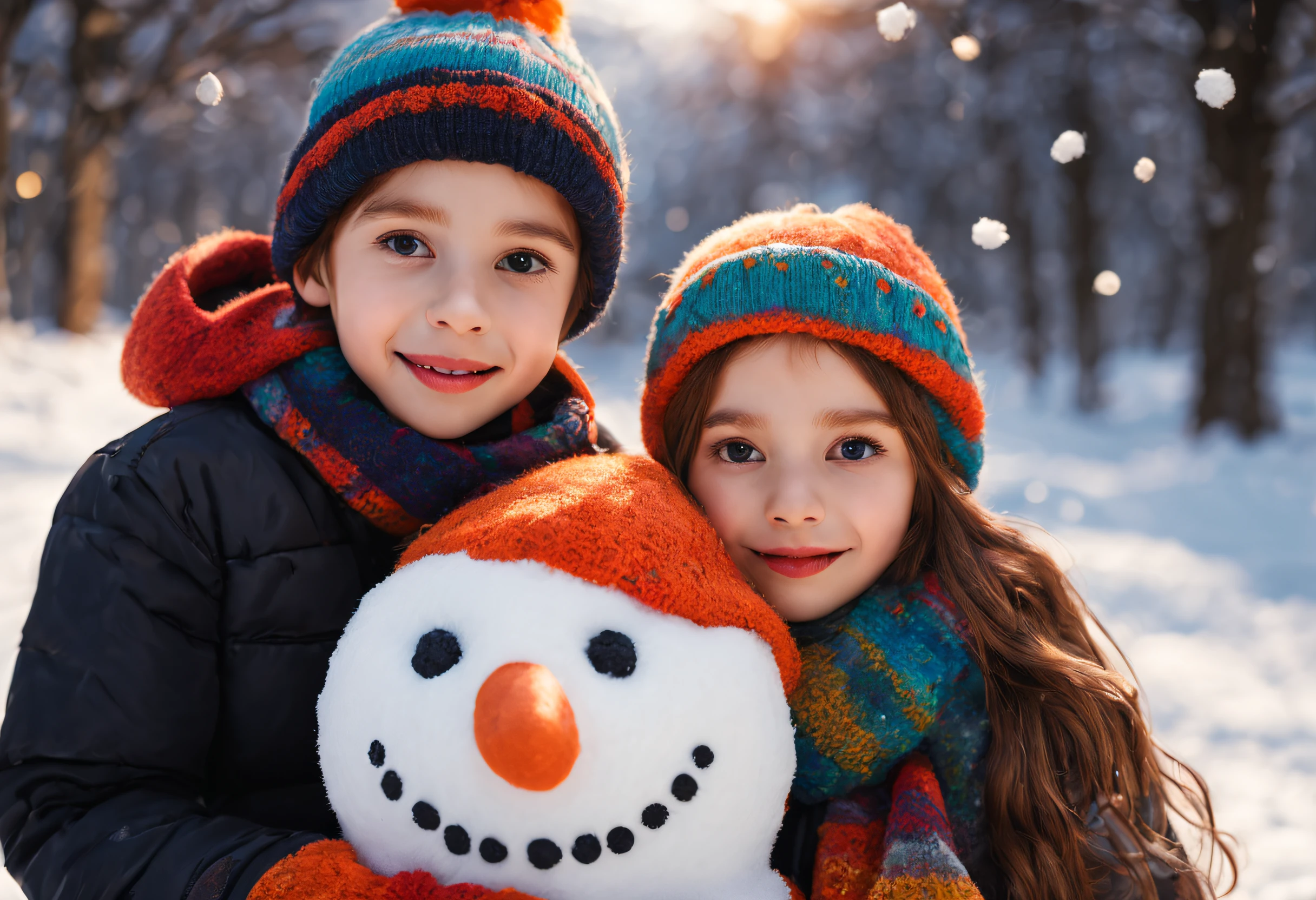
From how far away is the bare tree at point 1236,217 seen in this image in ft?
21.0

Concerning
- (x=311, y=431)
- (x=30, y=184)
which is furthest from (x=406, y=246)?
(x=30, y=184)

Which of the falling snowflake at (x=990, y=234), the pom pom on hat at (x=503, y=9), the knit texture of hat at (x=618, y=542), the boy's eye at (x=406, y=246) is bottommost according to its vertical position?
the knit texture of hat at (x=618, y=542)

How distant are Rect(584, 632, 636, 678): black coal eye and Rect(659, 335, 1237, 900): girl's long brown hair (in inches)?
24.1

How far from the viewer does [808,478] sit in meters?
1.45

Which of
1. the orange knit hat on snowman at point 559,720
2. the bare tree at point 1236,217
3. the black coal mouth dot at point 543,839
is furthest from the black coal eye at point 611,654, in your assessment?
the bare tree at point 1236,217

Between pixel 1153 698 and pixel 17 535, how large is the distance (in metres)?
4.63

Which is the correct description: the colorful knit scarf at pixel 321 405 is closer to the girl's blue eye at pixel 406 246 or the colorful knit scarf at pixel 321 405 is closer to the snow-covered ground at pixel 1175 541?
the girl's blue eye at pixel 406 246

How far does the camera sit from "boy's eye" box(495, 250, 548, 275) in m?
1.57

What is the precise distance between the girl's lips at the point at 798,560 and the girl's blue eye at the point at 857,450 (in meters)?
0.16

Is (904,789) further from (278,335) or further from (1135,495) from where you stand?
(1135,495)

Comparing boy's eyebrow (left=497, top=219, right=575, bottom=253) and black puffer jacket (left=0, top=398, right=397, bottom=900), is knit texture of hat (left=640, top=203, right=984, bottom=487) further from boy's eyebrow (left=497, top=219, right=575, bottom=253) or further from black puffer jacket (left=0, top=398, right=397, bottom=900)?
black puffer jacket (left=0, top=398, right=397, bottom=900)

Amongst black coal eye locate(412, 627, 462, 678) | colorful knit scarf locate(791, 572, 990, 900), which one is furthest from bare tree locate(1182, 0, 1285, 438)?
black coal eye locate(412, 627, 462, 678)

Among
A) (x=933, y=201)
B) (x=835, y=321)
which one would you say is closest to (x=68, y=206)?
(x=835, y=321)

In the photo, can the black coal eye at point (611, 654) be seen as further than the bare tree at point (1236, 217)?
No
